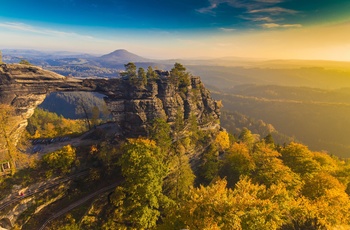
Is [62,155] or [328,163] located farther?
[328,163]

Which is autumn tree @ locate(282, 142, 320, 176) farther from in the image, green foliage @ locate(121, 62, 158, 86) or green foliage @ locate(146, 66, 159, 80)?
green foliage @ locate(121, 62, 158, 86)

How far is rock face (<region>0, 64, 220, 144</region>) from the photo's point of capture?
47.5 meters

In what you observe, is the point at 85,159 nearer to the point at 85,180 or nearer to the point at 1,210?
the point at 85,180

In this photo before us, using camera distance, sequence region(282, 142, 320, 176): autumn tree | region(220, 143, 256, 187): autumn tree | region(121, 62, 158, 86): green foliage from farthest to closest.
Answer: region(121, 62, 158, 86): green foliage < region(220, 143, 256, 187): autumn tree < region(282, 142, 320, 176): autumn tree

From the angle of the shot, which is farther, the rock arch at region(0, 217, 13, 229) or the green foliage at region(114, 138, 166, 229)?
the green foliage at region(114, 138, 166, 229)

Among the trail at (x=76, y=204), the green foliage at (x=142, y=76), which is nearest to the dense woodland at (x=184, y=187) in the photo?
the green foliage at (x=142, y=76)

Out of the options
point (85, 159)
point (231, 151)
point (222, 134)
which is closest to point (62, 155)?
point (85, 159)

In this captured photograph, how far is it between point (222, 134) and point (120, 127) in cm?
3563

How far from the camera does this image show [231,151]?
2514 inches

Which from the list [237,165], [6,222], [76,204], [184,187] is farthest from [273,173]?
[6,222]

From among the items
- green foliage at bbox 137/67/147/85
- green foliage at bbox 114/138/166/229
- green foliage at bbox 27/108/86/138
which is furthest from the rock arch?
green foliage at bbox 137/67/147/85

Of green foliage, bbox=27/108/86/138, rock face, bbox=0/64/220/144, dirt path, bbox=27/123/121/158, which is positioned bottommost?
green foliage, bbox=27/108/86/138

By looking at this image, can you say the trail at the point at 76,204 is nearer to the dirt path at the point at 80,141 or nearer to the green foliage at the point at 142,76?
the dirt path at the point at 80,141

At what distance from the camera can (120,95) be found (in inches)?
2322
